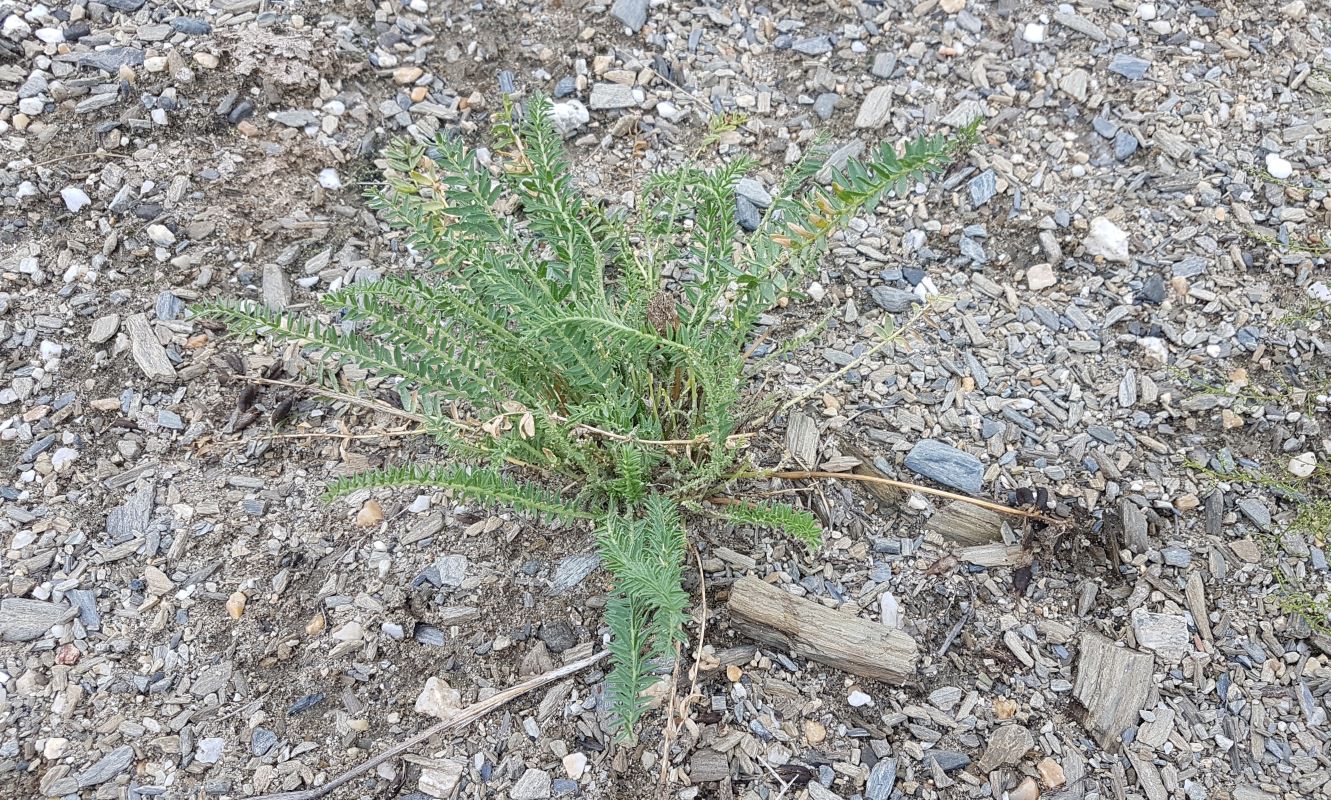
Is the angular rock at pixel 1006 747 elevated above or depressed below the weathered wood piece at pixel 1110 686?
below

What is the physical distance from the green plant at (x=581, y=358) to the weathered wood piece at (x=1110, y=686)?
2.27ft

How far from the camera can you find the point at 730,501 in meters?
2.32

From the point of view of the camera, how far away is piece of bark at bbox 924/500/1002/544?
2361 mm

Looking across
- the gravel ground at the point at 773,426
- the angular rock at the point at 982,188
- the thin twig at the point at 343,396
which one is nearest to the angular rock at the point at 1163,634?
the gravel ground at the point at 773,426

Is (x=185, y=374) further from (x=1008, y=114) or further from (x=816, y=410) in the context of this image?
(x=1008, y=114)

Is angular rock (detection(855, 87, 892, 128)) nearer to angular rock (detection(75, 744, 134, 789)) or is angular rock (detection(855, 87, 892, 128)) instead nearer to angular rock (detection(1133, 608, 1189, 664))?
angular rock (detection(1133, 608, 1189, 664))

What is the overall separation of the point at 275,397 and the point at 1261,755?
2474mm

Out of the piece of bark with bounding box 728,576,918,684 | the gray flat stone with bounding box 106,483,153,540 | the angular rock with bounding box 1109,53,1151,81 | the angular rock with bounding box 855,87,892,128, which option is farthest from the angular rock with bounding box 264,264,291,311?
the angular rock with bounding box 1109,53,1151,81

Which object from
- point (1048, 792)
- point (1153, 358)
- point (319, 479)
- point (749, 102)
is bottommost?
point (1048, 792)

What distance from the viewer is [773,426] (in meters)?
2.53

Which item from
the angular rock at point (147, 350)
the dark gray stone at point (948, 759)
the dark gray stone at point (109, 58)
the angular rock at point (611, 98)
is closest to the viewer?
the dark gray stone at point (948, 759)

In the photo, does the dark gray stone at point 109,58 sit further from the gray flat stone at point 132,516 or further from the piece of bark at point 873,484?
the piece of bark at point 873,484

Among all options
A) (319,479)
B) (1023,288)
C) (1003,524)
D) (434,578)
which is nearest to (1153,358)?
(1023,288)

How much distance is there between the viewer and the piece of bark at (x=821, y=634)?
2.16 meters
